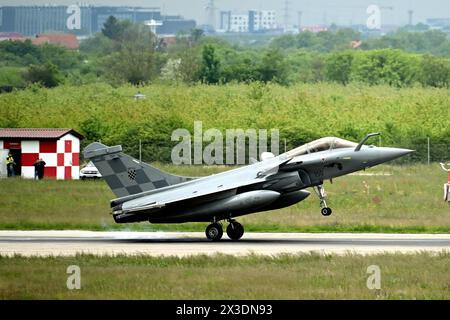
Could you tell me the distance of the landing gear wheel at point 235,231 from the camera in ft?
99.6

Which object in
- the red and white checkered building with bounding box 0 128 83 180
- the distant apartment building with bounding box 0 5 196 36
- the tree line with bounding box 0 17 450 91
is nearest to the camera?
the red and white checkered building with bounding box 0 128 83 180

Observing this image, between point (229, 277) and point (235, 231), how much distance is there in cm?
854

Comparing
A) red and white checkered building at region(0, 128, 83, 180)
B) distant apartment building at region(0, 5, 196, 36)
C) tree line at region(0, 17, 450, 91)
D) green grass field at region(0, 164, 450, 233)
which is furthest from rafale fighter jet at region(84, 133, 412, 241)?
distant apartment building at region(0, 5, 196, 36)

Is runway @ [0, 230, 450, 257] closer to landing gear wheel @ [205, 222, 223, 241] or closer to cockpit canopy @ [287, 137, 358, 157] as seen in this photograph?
landing gear wheel @ [205, 222, 223, 241]

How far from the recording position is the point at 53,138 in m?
49.0

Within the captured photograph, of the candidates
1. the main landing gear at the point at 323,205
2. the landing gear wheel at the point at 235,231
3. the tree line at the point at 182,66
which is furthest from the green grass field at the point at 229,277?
the tree line at the point at 182,66

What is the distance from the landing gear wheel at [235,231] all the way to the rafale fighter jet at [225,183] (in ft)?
1.09

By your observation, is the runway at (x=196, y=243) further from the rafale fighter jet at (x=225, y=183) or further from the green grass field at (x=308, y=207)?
the green grass field at (x=308, y=207)

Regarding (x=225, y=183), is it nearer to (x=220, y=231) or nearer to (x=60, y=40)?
(x=220, y=231)

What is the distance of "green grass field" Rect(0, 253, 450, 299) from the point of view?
774 inches

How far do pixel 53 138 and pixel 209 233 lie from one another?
66.8 ft

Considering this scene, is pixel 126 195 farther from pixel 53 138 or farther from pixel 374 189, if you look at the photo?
pixel 53 138

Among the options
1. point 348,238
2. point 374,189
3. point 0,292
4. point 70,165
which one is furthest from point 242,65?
point 0,292

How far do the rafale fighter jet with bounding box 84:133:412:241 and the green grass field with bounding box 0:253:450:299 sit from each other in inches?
182
